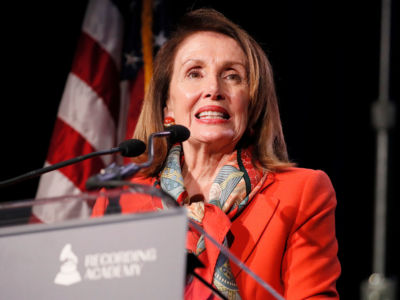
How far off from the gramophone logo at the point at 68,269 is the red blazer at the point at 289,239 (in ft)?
1.96

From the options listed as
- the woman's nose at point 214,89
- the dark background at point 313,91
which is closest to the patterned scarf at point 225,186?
the woman's nose at point 214,89

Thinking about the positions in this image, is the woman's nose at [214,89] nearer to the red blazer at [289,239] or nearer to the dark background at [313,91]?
the red blazer at [289,239]

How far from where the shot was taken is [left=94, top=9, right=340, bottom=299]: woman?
1.44 meters

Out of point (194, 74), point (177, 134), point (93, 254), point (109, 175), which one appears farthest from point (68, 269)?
point (194, 74)

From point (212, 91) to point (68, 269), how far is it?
3.41 ft

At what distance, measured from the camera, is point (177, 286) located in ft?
2.40

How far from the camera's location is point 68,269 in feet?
2.62

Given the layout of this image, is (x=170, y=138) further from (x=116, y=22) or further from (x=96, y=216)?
(x=116, y=22)

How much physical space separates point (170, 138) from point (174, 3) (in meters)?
1.92

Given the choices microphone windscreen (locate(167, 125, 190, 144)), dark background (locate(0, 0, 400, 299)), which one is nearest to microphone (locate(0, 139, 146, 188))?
microphone windscreen (locate(167, 125, 190, 144))

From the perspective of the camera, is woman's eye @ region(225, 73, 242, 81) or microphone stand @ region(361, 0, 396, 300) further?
woman's eye @ region(225, 73, 242, 81)

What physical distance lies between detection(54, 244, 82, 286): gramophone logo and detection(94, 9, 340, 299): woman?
1.93 ft

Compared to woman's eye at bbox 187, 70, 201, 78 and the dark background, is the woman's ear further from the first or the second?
the dark background

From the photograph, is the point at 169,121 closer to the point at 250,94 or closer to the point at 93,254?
the point at 250,94
